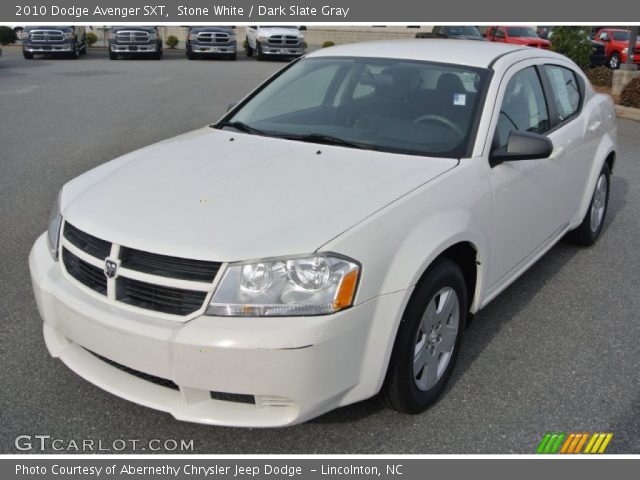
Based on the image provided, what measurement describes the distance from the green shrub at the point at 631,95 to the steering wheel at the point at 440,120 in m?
11.4

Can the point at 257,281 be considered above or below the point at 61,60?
above

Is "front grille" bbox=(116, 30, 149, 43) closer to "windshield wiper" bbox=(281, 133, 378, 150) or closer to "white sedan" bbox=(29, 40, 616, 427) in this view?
"white sedan" bbox=(29, 40, 616, 427)

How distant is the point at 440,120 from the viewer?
12.2ft

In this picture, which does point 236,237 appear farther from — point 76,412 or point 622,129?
point 622,129

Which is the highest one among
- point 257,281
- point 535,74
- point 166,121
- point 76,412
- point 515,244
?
point 535,74

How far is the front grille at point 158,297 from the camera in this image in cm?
261

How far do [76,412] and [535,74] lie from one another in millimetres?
3401

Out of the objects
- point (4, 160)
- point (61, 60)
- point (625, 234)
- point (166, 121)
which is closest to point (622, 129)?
point (625, 234)

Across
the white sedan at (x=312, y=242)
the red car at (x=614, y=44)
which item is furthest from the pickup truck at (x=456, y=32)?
the white sedan at (x=312, y=242)

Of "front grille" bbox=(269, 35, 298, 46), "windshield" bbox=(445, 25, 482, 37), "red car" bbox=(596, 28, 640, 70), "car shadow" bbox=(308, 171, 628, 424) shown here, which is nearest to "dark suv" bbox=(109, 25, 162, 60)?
"front grille" bbox=(269, 35, 298, 46)

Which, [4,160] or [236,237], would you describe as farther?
[4,160]

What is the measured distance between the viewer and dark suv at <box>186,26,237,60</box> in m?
24.6

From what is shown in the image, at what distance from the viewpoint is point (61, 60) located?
923 inches

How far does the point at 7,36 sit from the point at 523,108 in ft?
116
